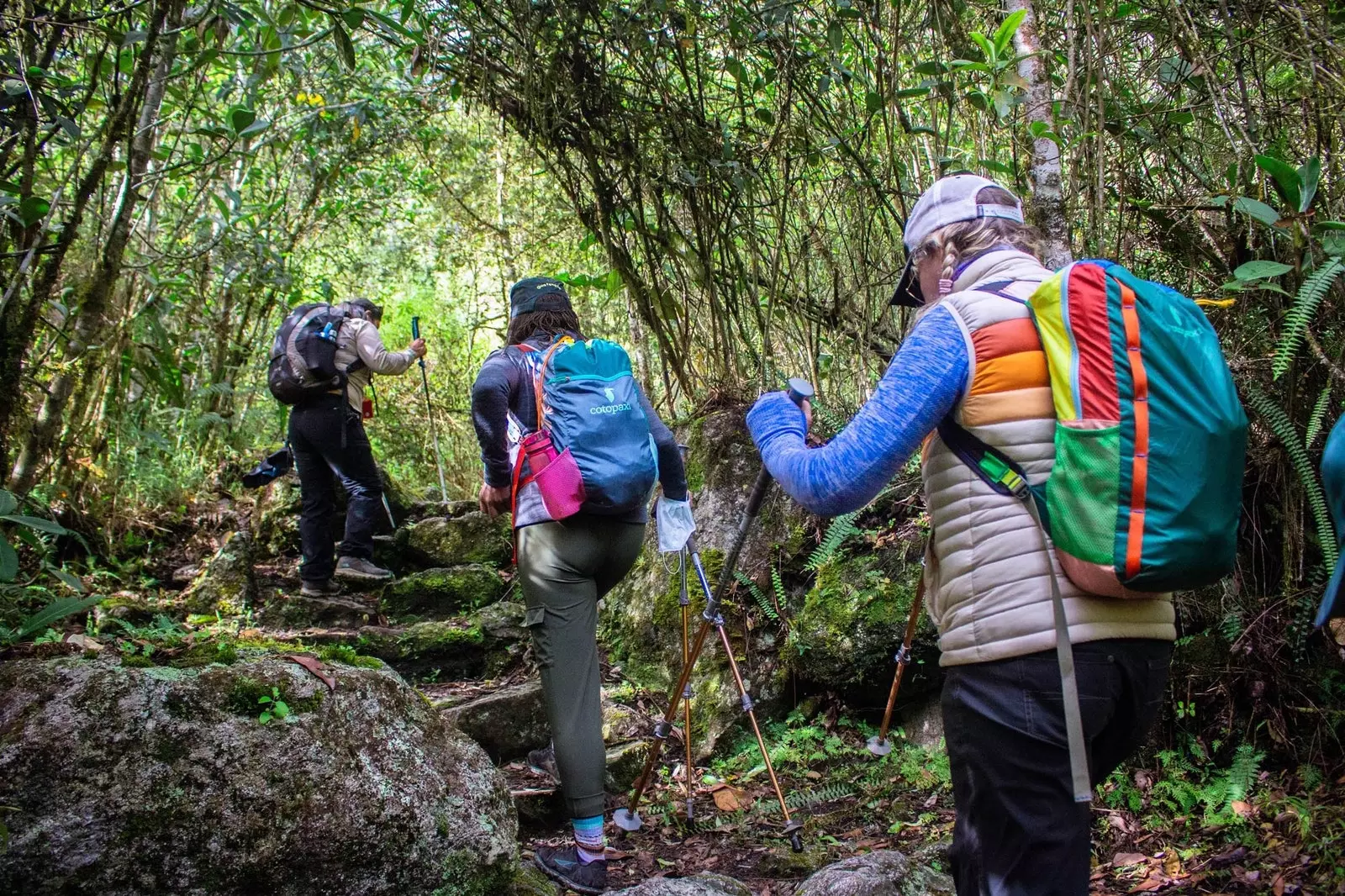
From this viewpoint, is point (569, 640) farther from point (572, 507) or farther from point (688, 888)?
point (688, 888)

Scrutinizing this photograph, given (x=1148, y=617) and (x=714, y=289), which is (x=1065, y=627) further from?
(x=714, y=289)

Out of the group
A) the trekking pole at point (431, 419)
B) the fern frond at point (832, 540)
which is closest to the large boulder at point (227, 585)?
the trekking pole at point (431, 419)

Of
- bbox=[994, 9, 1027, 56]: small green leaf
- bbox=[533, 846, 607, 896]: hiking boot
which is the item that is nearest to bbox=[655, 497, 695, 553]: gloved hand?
bbox=[533, 846, 607, 896]: hiking boot

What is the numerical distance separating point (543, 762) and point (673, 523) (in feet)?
4.89

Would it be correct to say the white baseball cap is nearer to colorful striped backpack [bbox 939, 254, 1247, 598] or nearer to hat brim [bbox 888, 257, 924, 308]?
hat brim [bbox 888, 257, 924, 308]

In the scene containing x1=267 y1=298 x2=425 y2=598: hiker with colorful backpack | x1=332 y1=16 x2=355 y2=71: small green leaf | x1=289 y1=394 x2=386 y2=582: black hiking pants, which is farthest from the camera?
x1=289 y1=394 x2=386 y2=582: black hiking pants

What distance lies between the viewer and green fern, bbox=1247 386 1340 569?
3.34 meters

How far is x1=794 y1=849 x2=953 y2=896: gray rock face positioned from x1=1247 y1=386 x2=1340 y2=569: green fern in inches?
73.4

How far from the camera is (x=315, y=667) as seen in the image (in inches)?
116

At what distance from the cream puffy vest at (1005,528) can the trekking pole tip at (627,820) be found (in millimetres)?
2349

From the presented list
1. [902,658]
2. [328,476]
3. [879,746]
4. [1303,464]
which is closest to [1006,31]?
[1303,464]

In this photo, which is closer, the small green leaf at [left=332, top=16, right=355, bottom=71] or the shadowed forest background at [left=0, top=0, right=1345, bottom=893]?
the shadowed forest background at [left=0, top=0, right=1345, bottom=893]

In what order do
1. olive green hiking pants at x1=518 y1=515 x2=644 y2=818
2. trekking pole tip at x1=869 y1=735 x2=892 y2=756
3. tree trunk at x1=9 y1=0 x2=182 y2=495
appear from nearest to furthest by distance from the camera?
olive green hiking pants at x1=518 y1=515 x2=644 y2=818
trekking pole tip at x1=869 y1=735 x2=892 y2=756
tree trunk at x1=9 y1=0 x2=182 y2=495

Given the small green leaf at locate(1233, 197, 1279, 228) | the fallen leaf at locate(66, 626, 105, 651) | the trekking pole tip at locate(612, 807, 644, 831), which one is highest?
the small green leaf at locate(1233, 197, 1279, 228)
